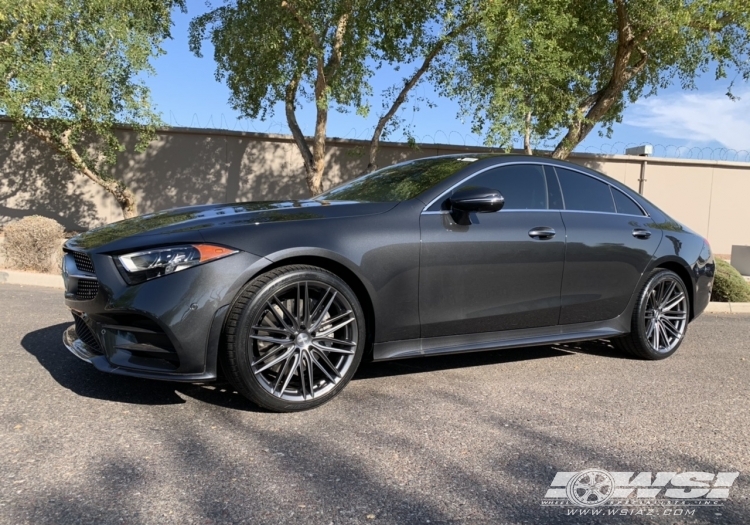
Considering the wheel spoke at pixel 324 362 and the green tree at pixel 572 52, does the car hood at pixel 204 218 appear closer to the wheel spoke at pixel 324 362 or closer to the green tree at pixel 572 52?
the wheel spoke at pixel 324 362

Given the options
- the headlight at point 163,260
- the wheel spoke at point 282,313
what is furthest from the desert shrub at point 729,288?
the headlight at point 163,260

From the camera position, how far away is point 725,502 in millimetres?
2541

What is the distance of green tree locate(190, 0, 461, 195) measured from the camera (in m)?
9.96

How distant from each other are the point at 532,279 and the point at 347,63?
7461 millimetres

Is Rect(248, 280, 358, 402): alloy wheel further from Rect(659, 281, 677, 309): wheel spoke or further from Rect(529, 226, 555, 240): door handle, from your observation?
Rect(659, 281, 677, 309): wheel spoke

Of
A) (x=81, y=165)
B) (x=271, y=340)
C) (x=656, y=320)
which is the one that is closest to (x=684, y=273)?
(x=656, y=320)

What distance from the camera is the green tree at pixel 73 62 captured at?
362 inches

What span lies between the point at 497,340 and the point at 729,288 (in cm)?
568

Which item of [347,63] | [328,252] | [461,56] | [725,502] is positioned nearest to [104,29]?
[347,63]

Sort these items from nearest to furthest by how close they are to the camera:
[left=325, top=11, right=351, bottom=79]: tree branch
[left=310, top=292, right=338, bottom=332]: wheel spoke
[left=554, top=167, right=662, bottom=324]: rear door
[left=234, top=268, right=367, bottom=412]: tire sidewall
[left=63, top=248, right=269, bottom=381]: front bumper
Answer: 1. [left=63, top=248, right=269, bottom=381]: front bumper
2. [left=234, top=268, right=367, bottom=412]: tire sidewall
3. [left=310, top=292, right=338, bottom=332]: wheel spoke
4. [left=554, top=167, right=662, bottom=324]: rear door
5. [left=325, top=11, right=351, bottom=79]: tree branch

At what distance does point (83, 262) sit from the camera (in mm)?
3418

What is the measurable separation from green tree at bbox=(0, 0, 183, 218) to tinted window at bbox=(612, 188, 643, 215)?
26.9ft

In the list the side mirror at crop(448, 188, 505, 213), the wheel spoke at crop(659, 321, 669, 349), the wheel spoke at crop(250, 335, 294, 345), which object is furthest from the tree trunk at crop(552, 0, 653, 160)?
the wheel spoke at crop(250, 335, 294, 345)

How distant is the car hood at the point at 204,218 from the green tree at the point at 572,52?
624 cm
